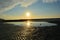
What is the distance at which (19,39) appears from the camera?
16.6 meters

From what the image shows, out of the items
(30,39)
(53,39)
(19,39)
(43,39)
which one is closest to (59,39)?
(53,39)

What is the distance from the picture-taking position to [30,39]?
1664 centimetres

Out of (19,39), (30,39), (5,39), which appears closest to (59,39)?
(30,39)

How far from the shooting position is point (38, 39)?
1659 cm

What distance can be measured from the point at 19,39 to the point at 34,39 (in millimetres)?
1458

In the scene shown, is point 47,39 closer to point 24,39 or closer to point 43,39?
point 43,39

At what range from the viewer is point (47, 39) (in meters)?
16.7

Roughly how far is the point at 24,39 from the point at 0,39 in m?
2.37

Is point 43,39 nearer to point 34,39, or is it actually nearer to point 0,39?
point 34,39

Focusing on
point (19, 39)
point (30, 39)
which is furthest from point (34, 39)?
point (19, 39)

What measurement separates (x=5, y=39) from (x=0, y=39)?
503 mm

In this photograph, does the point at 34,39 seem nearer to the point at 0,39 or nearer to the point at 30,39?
the point at 30,39

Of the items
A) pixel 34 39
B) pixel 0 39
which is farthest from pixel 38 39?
pixel 0 39

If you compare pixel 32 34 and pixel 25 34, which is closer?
pixel 25 34
